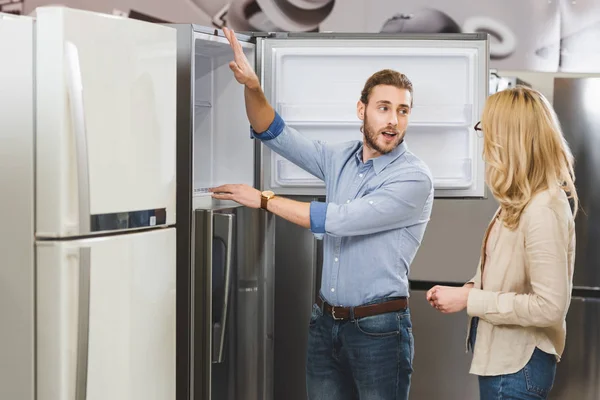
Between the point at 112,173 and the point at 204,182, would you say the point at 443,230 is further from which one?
the point at 112,173

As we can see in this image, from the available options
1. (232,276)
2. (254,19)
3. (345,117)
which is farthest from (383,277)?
(254,19)

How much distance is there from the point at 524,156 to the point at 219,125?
1236mm

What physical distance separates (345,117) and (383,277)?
72 cm

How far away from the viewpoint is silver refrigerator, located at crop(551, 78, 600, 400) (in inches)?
135

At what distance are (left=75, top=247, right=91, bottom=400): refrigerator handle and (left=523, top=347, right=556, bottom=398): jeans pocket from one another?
1022 millimetres

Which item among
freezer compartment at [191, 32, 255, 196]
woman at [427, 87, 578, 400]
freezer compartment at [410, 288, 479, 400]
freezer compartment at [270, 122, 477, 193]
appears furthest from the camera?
freezer compartment at [410, 288, 479, 400]

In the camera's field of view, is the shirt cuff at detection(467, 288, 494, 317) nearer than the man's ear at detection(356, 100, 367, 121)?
Yes

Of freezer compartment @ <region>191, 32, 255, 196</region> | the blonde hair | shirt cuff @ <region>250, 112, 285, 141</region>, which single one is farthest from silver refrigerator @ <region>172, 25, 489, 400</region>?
the blonde hair

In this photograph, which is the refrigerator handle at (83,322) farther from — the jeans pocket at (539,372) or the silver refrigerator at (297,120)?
the jeans pocket at (539,372)

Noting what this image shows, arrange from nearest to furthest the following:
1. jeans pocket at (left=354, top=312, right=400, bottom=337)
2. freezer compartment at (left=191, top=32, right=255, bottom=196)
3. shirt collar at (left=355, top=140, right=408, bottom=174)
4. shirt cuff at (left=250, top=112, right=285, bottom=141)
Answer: jeans pocket at (left=354, top=312, right=400, bottom=337) → shirt collar at (left=355, top=140, right=408, bottom=174) → shirt cuff at (left=250, top=112, right=285, bottom=141) → freezer compartment at (left=191, top=32, right=255, bottom=196)

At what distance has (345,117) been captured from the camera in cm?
300

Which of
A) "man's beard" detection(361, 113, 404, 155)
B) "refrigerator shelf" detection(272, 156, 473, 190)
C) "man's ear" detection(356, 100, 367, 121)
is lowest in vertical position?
"refrigerator shelf" detection(272, 156, 473, 190)

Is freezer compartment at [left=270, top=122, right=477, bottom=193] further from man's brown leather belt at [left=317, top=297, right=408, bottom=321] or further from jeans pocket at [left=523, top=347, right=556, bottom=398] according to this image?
jeans pocket at [left=523, top=347, right=556, bottom=398]

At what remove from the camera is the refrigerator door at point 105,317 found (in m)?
2.03
